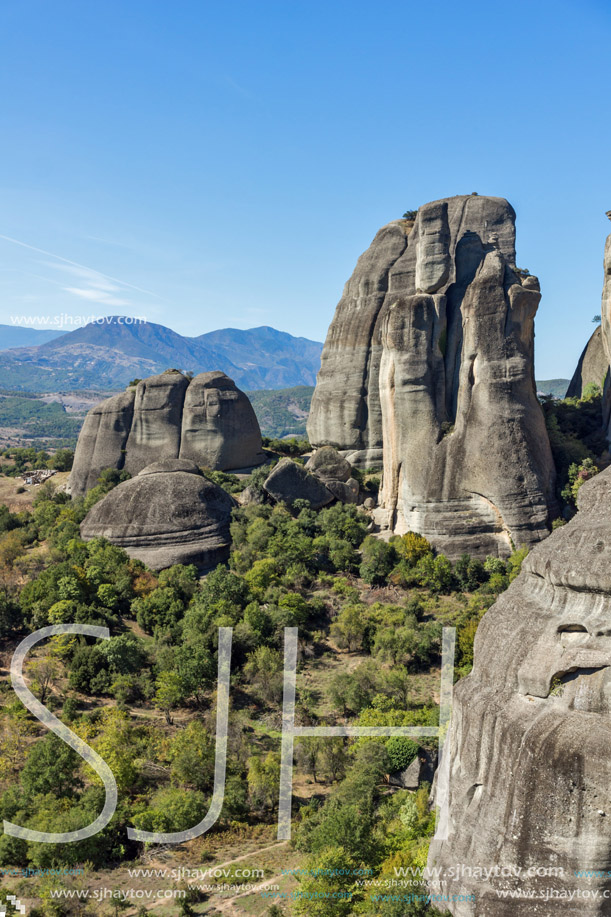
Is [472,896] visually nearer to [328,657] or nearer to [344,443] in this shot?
[328,657]

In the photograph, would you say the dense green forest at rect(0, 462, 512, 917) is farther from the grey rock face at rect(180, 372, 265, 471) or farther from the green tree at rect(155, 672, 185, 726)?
the grey rock face at rect(180, 372, 265, 471)

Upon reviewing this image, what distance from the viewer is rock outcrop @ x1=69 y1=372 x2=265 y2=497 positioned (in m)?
47.1

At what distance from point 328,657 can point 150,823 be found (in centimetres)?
1163

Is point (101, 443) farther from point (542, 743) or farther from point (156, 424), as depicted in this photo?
point (542, 743)

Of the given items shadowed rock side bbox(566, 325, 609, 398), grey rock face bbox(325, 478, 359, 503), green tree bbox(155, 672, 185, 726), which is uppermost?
shadowed rock side bbox(566, 325, 609, 398)

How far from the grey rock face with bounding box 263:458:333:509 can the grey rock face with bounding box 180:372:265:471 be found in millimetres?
6886

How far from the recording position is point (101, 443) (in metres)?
48.2

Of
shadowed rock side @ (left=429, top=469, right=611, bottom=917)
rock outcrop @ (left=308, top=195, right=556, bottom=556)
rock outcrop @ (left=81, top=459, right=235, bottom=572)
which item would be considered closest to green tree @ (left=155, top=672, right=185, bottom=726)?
rock outcrop @ (left=81, top=459, right=235, bottom=572)

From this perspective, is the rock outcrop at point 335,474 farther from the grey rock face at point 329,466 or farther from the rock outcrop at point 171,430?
the rock outcrop at point 171,430

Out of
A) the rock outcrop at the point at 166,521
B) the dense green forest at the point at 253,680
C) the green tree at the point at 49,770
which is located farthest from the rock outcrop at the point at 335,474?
the green tree at the point at 49,770

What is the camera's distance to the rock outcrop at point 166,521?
37.0 m

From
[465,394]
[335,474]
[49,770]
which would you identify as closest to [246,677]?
[49,770]

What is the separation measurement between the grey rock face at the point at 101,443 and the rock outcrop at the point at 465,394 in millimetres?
19579

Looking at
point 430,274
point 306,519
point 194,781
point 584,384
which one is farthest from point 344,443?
point 194,781
